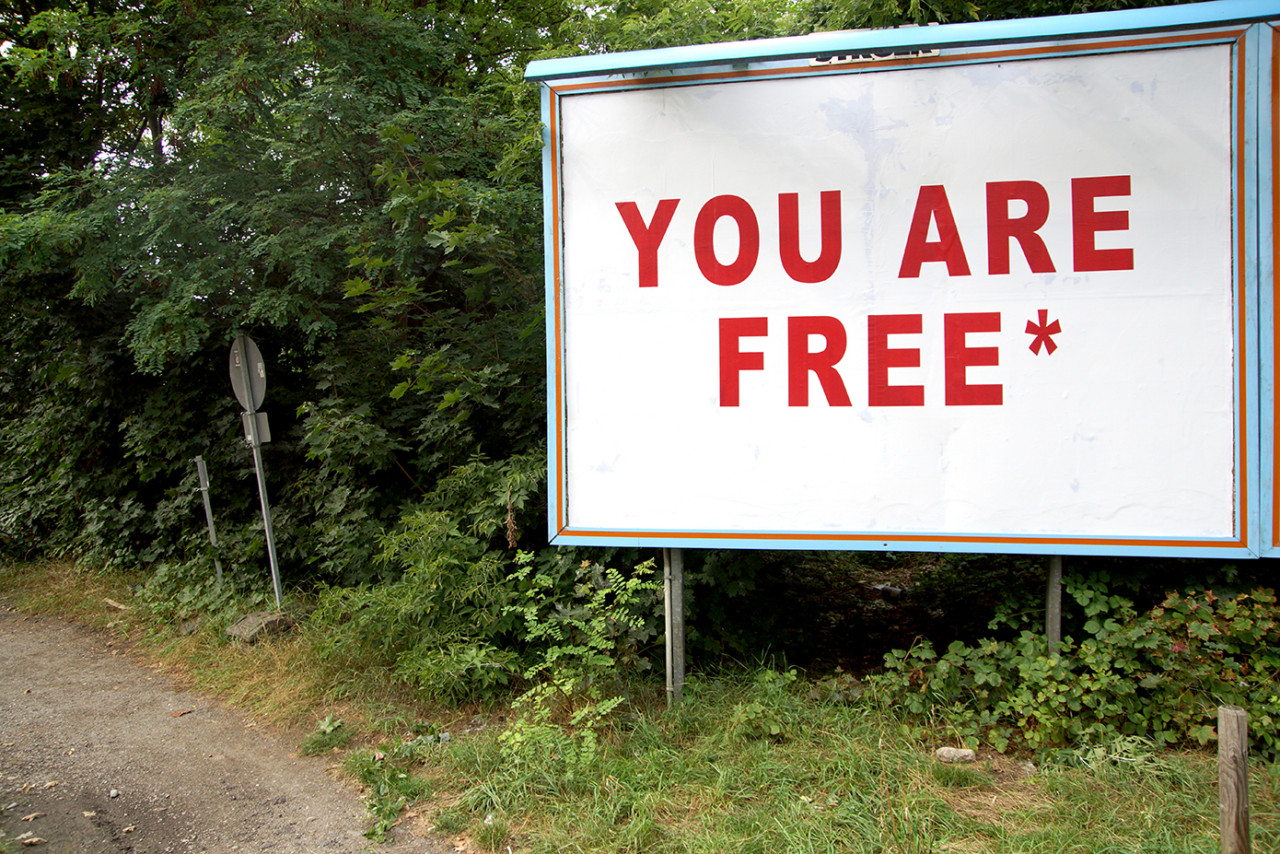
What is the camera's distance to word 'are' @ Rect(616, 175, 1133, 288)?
426 centimetres

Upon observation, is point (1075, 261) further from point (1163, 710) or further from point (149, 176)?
point (149, 176)

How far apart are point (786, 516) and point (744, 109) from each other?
2364mm

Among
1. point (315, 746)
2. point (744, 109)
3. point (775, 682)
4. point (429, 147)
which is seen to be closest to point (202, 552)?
point (315, 746)

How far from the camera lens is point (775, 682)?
4.79 meters

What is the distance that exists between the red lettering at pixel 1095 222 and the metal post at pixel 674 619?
110 inches

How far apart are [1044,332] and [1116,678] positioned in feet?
6.12

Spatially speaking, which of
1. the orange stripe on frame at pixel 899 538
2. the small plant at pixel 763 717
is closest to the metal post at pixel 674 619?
the orange stripe on frame at pixel 899 538

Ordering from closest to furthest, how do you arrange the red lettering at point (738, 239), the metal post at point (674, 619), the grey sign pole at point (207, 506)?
1. the red lettering at point (738, 239)
2. the metal post at point (674, 619)
3. the grey sign pole at point (207, 506)

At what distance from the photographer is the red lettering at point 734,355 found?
4.64 metres

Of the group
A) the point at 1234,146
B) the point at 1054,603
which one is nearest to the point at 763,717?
the point at 1054,603

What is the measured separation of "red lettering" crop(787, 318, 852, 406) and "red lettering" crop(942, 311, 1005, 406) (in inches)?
21.8

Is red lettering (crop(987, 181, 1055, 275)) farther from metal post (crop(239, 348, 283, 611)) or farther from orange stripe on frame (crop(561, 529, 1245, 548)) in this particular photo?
metal post (crop(239, 348, 283, 611))

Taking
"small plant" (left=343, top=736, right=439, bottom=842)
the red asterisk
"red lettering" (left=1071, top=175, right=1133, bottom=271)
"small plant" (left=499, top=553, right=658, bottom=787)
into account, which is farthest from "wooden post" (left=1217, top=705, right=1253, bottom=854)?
"small plant" (left=343, top=736, right=439, bottom=842)

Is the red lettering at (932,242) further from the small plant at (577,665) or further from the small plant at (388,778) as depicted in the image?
the small plant at (388,778)
